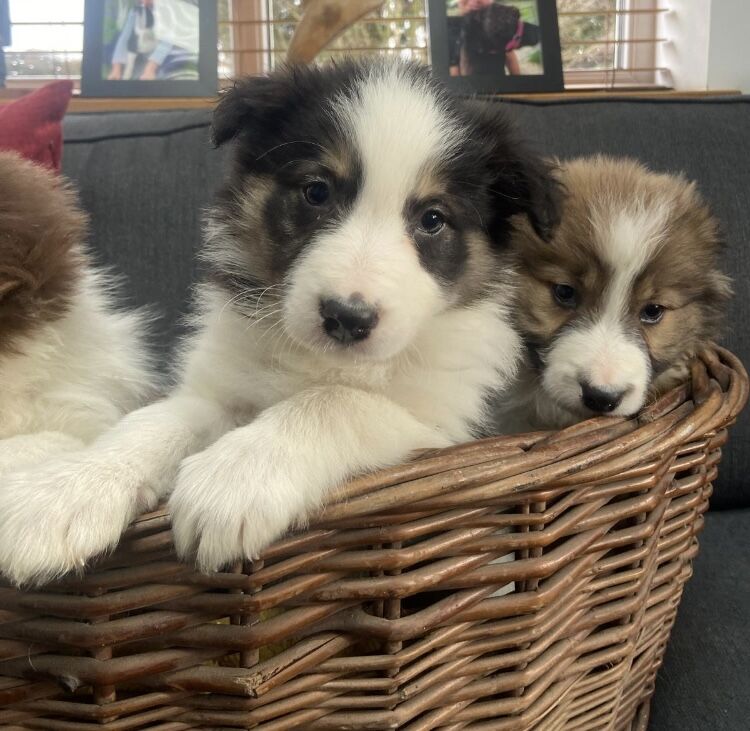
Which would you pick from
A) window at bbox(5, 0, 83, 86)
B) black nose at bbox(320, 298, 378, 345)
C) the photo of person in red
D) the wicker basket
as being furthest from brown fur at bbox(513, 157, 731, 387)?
window at bbox(5, 0, 83, 86)

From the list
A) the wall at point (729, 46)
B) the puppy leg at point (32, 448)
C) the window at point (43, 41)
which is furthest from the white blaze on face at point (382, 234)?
the window at point (43, 41)

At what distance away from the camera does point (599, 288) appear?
1706mm

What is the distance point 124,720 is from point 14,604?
226 millimetres

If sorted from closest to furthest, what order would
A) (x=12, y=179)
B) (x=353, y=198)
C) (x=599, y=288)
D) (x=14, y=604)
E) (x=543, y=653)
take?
1. (x=14, y=604)
2. (x=543, y=653)
3. (x=353, y=198)
4. (x=12, y=179)
5. (x=599, y=288)

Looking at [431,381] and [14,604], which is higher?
[431,381]

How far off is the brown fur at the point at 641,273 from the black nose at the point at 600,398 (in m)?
Result: 0.20

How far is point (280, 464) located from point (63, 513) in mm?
316

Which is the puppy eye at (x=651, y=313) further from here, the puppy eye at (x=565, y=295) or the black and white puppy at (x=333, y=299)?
the black and white puppy at (x=333, y=299)

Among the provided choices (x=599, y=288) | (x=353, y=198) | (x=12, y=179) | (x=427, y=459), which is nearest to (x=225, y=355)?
(x=353, y=198)

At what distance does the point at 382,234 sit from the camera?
1.42m

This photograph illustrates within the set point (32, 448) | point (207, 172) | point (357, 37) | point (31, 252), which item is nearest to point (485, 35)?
point (357, 37)

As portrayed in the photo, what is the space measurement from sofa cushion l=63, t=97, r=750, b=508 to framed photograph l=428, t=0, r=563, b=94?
2.28 ft

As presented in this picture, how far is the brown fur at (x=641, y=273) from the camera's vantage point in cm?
172

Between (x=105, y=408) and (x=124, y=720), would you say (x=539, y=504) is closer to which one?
(x=124, y=720)
